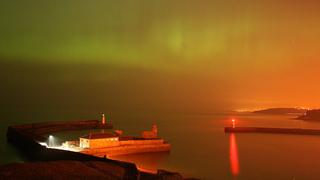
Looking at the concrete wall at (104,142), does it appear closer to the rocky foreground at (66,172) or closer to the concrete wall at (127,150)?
the concrete wall at (127,150)

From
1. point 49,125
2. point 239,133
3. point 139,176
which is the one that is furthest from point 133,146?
point 239,133

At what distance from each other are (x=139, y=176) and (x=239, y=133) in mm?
42977

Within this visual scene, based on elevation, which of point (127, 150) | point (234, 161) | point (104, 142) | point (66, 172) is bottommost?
point (234, 161)

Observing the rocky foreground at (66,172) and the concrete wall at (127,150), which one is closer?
the rocky foreground at (66,172)

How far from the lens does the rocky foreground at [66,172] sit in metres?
13.5

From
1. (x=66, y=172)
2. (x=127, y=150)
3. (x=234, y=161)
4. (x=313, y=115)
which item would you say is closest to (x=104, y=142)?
(x=127, y=150)

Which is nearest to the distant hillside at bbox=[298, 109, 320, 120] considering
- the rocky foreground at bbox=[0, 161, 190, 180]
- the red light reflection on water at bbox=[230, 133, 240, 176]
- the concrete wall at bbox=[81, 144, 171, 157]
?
the red light reflection on water at bbox=[230, 133, 240, 176]

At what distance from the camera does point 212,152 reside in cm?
3319

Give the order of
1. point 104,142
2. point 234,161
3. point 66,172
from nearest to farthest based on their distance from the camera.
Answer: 1. point 66,172
2. point 104,142
3. point 234,161

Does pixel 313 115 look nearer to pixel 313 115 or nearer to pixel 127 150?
pixel 313 115

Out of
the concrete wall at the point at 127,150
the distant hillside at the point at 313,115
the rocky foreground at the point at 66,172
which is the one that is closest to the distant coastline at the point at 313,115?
the distant hillside at the point at 313,115

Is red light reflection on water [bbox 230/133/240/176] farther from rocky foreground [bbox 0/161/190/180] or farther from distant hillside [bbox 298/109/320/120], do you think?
distant hillside [bbox 298/109/320/120]

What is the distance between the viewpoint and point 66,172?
14.1m

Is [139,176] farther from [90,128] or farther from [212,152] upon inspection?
[90,128]
